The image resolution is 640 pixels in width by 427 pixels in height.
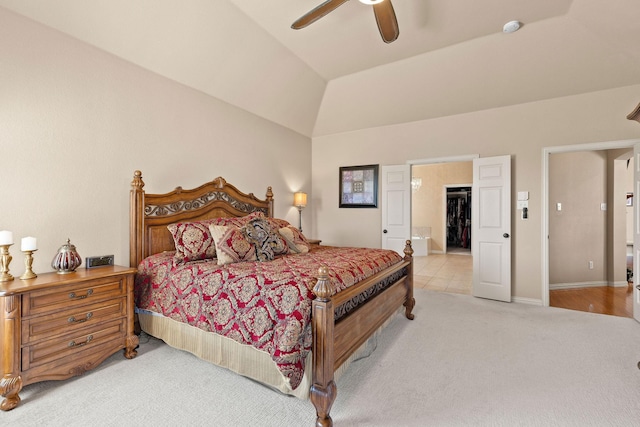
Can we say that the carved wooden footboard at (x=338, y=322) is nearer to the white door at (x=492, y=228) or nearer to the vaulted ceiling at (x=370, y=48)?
the white door at (x=492, y=228)

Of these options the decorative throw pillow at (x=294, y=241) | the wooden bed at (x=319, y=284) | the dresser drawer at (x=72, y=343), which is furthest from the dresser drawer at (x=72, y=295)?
the decorative throw pillow at (x=294, y=241)

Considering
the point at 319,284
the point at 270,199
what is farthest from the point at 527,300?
the point at 270,199

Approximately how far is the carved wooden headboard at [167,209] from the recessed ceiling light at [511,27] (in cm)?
363

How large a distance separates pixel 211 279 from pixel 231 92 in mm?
2699

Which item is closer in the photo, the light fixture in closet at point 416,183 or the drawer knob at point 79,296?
the drawer knob at point 79,296

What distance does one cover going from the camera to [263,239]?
2984mm

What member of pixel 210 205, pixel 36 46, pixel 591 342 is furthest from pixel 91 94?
pixel 591 342

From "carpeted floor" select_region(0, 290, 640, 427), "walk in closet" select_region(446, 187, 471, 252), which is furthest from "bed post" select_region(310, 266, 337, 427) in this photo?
"walk in closet" select_region(446, 187, 471, 252)

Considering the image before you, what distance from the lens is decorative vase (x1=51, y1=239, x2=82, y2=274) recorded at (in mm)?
2316

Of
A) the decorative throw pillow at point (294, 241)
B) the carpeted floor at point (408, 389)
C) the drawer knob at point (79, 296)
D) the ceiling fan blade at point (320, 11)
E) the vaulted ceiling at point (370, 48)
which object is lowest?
the carpeted floor at point (408, 389)

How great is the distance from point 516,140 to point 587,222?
2.18 metres

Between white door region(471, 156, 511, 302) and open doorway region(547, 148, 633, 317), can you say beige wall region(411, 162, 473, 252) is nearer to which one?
open doorway region(547, 148, 633, 317)

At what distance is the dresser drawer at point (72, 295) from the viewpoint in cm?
199

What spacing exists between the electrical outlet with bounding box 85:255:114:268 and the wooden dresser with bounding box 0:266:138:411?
13cm
